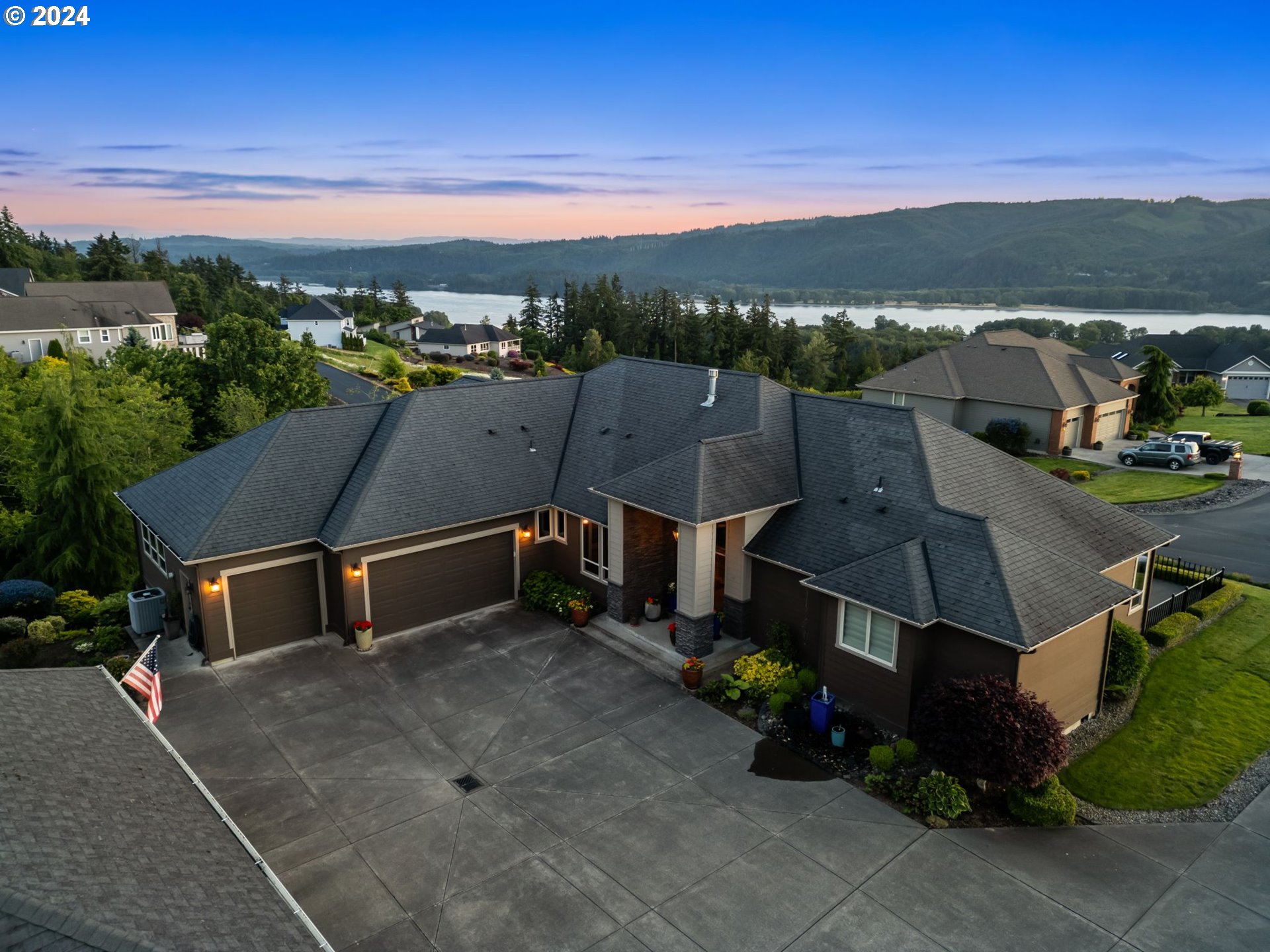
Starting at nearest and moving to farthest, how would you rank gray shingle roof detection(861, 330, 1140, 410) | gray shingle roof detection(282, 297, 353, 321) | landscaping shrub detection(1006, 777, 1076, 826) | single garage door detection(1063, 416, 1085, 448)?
1. landscaping shrub detection(1006, 777, 1076, 826)
2. single garage door detection(1063, 416, 1085, 448)
3. gray shingle roof detection(861, 330, 1140, 410)
4. gray shingle roof detection(282, 297, 353, 321)

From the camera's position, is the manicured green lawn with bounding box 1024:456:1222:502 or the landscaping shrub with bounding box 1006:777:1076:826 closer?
the landscaping shrub with bounding box 1006:777:1076:826

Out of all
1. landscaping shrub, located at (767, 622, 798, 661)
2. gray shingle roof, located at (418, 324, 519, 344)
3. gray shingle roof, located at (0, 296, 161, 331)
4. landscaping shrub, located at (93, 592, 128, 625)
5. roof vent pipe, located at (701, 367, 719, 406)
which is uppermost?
gray shingle roof, located at (0, 296, 161, 331)

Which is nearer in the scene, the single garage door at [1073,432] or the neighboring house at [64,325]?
the single garage door at [1073,432]

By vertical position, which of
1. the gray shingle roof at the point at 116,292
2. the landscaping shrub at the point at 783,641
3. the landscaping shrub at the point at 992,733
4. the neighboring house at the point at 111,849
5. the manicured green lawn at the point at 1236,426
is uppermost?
the gray shingle roof at the point at 116,292

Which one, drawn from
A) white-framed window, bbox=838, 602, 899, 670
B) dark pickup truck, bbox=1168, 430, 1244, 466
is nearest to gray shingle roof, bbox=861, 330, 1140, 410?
dark pickup truck, bbox=1168, 430, 1244, 466

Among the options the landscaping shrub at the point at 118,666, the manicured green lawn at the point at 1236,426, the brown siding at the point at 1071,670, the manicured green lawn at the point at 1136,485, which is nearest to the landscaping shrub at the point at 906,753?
the brown siding at the point at 1071,670

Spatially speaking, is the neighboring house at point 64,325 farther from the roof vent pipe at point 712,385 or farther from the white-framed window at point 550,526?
the roof vent pipe at point 712,385

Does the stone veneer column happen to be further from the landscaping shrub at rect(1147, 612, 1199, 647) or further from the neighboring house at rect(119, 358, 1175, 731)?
the landscaping shrub at rect(1147, 612, 1199, 647)

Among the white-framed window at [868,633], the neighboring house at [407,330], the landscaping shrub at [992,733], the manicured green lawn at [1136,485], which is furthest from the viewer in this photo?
the neighboring house at [407,330]

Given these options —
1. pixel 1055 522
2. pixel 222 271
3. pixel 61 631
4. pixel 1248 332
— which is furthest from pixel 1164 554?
pixel 222 271
